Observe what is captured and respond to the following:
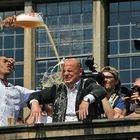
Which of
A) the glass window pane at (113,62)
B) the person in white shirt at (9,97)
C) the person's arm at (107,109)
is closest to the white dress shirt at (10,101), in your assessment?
the person in white shirt at (9,97)

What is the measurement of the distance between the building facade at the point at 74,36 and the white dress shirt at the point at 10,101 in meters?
7.30

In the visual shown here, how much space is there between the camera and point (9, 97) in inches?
835

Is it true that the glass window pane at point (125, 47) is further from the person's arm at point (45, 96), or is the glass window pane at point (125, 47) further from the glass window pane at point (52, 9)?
the person's arm at point (45, 96)

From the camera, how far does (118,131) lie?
19.8m

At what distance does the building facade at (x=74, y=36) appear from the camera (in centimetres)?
2911

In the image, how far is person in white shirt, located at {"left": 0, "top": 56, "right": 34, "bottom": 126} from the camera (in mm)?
20984

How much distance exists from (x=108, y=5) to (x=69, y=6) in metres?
0.92

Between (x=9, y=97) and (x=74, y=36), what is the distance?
8.63 metres

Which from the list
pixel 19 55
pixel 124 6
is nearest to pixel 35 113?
pixel 124 6

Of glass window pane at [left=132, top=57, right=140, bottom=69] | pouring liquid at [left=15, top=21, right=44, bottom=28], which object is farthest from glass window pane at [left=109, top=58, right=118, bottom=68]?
pouring liquid at [left=15, top=21, right=44, bottom=28]

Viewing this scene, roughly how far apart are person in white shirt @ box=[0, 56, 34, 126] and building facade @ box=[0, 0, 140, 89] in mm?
7338

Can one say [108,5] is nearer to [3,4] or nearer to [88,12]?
[88,12]

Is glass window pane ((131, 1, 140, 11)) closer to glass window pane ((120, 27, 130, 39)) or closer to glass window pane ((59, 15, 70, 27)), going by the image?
glass window pane ((120, 27, 130, 39))

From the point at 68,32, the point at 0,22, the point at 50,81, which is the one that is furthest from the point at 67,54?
the point at 50,81
